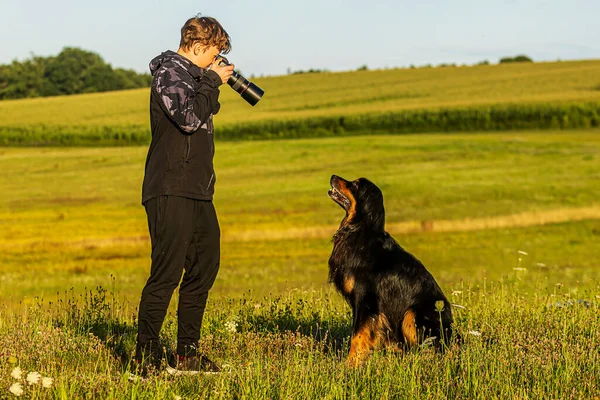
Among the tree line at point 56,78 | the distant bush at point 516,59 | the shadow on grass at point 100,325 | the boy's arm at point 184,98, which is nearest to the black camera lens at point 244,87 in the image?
the boy's arm at point 184,98

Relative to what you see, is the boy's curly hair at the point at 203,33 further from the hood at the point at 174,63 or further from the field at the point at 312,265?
the field at the point at 312,265

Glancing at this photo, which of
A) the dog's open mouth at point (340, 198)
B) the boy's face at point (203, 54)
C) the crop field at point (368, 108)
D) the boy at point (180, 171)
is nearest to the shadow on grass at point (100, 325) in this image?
the boy at point (180, 171)

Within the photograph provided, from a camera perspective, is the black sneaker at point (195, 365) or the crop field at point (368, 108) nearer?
the black sneaker at point (195, 365)

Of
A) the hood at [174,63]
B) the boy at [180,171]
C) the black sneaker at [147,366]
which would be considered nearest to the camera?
the black sneaker at [147,366]

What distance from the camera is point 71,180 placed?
109 feet

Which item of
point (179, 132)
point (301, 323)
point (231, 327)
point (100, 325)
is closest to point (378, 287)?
point (231, 327)

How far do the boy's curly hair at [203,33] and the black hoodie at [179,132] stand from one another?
16cm

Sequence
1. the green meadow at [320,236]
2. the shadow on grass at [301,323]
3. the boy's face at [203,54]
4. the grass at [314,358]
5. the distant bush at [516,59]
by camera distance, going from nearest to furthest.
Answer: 1. the grass at [314,358]
2. the green meadow at [320,236]
3. the boy's face at [203,54]
4. the shadow on grass at [301,323]
5. the distant bush at [516,59]

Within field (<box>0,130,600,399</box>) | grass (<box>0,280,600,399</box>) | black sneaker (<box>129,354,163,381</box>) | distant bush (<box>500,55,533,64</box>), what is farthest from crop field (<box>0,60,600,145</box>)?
black sneaker (<box>129,354,163,381</box>)

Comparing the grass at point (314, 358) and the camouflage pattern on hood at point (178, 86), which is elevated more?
the camouflage pattern on hood at point (178, 86)

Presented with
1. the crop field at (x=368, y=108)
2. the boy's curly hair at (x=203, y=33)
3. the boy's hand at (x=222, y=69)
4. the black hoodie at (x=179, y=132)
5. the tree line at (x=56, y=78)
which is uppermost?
the tree line at (x=56, y=78)

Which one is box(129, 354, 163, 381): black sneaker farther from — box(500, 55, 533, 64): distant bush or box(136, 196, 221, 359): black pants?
box(500, 55, 533, 64): distant bush

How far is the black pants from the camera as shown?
5477mm

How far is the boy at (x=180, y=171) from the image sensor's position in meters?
5.41
